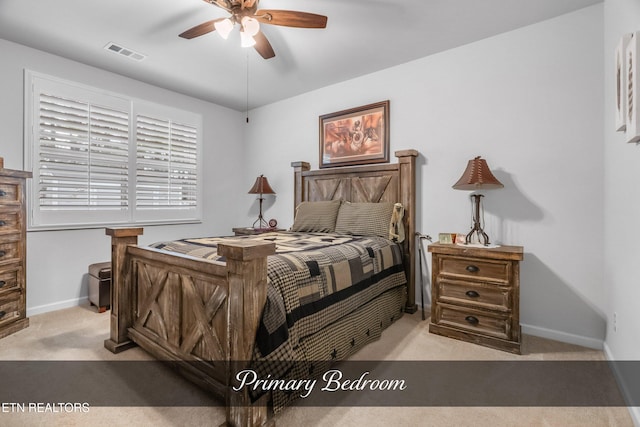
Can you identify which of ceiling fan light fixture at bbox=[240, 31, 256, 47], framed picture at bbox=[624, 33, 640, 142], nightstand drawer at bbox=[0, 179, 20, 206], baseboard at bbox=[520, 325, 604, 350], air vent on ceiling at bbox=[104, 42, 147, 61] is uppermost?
air vent on ceiling at bbox=[104, 42, 147, 61]

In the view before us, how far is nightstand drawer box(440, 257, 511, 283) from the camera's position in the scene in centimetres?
229

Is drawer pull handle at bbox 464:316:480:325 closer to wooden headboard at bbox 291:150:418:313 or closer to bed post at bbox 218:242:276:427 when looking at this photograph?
wooden headboard at bbox 291:150:418:313

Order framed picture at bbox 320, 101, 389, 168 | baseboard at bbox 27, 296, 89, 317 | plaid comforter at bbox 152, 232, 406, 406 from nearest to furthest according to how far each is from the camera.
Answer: plaid comforter at bbox 152, 232, 406, 406 → baseboard at bbox 27, 296, 89, 317 → framed picture at bbox 320, 101, 389, 168

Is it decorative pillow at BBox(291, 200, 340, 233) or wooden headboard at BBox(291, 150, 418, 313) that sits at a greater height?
wooden headboard at BBox(291, 150, 418, 313)

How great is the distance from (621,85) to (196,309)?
2606 mm

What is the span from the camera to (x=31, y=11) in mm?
2404

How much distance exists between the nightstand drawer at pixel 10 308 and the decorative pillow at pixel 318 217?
2.56 meters

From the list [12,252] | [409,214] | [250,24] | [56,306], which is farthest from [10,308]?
[409,214]

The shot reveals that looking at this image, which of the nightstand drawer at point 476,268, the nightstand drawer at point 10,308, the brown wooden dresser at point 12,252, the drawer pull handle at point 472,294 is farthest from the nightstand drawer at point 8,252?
the drawer pull handle at point 472,294

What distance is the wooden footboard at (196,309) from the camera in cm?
137

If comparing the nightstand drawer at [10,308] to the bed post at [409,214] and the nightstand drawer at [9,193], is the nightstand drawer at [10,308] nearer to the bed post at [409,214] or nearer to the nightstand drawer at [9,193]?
the nightstand drawer at [9,193]

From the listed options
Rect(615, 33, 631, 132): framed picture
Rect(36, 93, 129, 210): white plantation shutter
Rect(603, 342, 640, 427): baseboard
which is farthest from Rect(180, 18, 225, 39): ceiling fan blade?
Rect(603, 342, 640, 427): baseboard

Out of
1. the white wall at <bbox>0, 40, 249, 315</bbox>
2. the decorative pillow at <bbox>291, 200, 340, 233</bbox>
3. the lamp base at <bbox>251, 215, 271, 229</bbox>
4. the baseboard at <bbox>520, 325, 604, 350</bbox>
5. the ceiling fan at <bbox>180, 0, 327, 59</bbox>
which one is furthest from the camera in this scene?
the lamp base at <bbox>251, 215, 271, 229</bbox>

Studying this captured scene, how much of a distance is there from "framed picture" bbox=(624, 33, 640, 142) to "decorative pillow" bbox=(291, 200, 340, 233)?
238 cm
